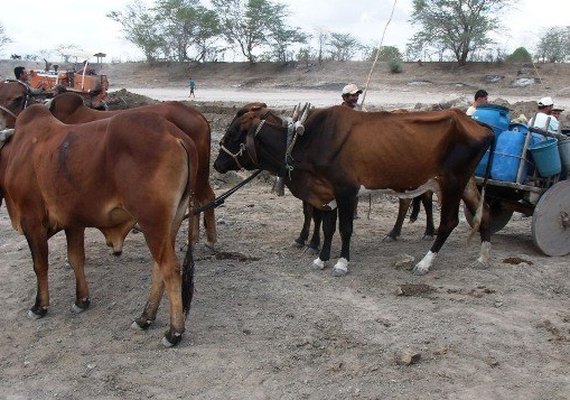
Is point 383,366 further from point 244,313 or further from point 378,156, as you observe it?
point 378,156

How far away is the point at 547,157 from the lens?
6.85 m

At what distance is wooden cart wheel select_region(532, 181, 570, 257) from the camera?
22.5 feet

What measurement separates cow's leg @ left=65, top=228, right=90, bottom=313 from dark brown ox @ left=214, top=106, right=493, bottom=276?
2.02 metres

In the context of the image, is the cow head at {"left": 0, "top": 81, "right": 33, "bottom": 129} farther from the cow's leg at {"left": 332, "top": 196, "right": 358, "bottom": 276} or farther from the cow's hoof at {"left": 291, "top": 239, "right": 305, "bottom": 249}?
the cow's leg at {"left": 332, "top": 196, "right": 358, "bottom": 276}

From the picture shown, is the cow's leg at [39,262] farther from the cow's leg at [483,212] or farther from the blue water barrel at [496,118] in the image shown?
the blue water barrel at [496,118]

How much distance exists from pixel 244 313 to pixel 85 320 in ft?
4.55

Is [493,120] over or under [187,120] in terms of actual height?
over

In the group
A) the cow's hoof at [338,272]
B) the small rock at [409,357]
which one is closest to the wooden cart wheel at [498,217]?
the cow's hoof at [338,272]

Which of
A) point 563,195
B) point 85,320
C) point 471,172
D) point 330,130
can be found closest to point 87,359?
point 85,320

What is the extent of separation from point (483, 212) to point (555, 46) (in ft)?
109

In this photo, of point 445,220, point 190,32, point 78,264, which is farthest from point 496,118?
point 190,32

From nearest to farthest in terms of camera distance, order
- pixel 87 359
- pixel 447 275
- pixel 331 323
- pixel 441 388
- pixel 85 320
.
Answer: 1. pixel 441 388
2. pixel 87 359
3. pixel 331 323
4. pixel 85 320
5. pixel 447 275

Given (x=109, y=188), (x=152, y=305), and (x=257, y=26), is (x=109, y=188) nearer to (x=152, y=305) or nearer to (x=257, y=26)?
(x=152, y=305)

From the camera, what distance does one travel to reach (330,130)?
665 centimetres
